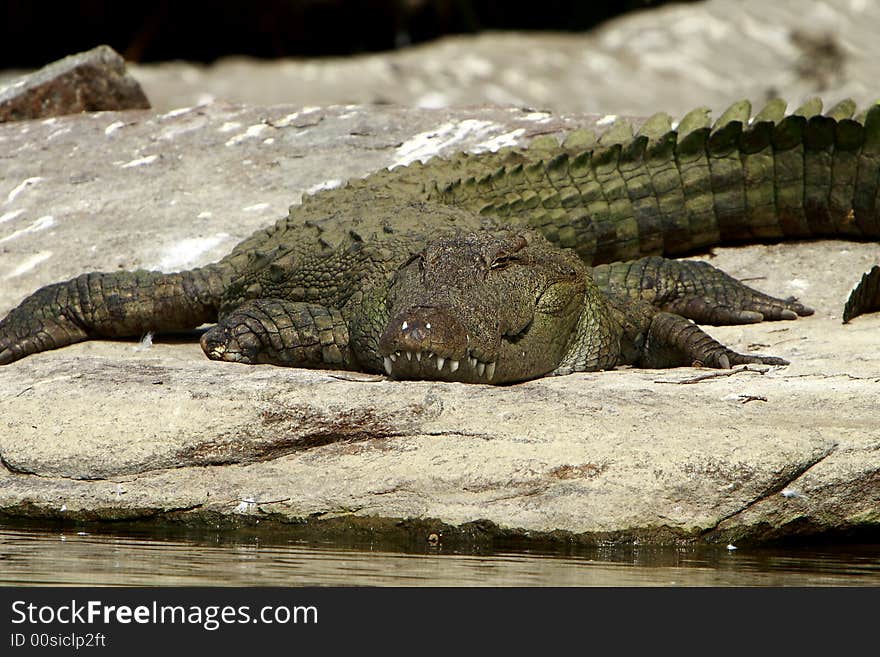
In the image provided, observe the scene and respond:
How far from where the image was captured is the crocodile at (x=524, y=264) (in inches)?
218

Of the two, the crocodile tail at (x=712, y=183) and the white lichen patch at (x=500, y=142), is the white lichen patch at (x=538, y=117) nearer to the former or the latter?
the white lichen patch at (x=500, y=142)

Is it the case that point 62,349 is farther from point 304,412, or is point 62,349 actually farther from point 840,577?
point 840,577

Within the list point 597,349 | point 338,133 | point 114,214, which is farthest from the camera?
point 338,133

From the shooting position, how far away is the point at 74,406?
190 inches

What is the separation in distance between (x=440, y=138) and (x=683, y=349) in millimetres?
3450

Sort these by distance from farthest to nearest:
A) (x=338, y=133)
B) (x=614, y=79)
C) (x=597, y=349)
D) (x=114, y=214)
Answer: (x=614, y=79), (x=338, y=133), (x=114, y=214), (x=597, y=349)

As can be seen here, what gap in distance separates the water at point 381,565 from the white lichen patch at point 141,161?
530 cm

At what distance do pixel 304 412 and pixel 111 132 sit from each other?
5852mm

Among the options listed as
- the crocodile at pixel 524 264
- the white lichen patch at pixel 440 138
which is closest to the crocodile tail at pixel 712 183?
the crocodile at pixel 524 264

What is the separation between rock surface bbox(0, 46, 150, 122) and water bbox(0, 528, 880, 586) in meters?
7.07

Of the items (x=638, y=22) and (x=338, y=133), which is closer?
(x=338, y=133)

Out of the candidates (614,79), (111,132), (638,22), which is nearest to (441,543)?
(111,132)

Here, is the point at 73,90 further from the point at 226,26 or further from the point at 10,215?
the point at 226,26

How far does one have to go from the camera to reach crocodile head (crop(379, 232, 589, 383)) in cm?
500
